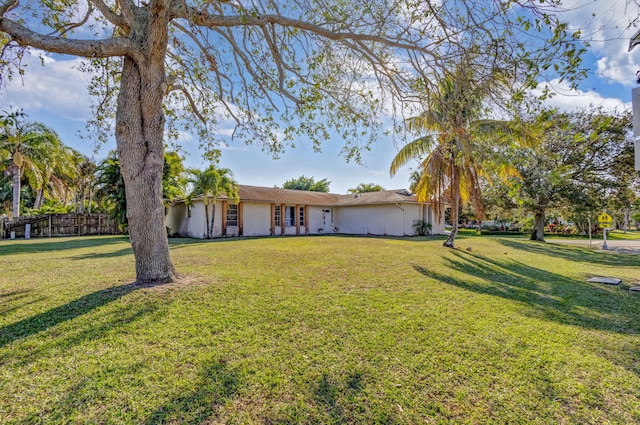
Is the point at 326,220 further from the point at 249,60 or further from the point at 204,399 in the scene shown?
the point at 204,399

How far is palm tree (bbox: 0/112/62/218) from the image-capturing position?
17.8 meters

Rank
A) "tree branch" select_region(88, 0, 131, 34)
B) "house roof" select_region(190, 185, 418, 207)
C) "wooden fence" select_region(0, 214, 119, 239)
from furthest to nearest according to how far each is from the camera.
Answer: "house roof" select_region(190, 185, 418, 207), "wooden fence" select_region(0, 214, 119, 239), "tree branch" select_region(88, 0, 131, 34)

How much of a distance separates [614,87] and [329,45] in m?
5.30

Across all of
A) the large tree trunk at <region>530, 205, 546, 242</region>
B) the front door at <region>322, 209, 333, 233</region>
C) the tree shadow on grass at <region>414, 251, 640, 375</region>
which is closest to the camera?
the tree shadow on grass at <region>414, 251, 640, 375</region>

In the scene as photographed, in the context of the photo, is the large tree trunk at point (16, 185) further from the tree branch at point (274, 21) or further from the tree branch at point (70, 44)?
the tree branch at point (274, 21)

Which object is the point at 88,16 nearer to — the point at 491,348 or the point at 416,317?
the point at 416,317

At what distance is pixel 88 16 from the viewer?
274 inches

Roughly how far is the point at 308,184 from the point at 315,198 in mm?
18357

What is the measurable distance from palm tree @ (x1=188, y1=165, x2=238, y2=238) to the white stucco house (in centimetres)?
46

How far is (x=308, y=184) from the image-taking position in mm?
42844

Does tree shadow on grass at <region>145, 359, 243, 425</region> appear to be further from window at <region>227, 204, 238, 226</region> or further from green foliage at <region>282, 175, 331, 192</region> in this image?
green foliage at <region>282, 175, 331, 192</region>

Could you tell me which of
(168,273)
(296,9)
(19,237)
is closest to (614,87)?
(296,9)

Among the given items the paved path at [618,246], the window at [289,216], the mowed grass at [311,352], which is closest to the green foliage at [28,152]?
the window at [289,216]

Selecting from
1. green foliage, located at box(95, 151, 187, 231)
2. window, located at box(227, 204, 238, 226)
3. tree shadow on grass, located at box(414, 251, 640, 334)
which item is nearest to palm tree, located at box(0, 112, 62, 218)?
green foliage, located at box(95, 151, 187, 231)
